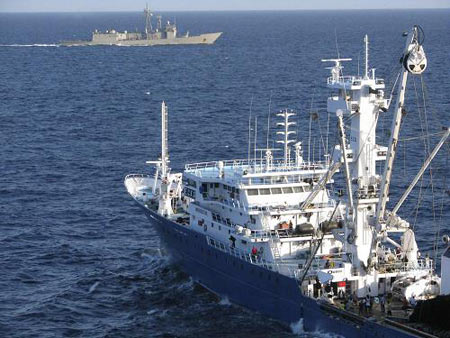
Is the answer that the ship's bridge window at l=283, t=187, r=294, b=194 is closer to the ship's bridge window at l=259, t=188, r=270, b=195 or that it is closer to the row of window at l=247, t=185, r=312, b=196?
Answer: the row of window at l=247, t=185, r=312, b=196

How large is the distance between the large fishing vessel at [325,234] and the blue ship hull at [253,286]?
0.07 metres

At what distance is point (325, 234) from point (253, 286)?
5.13 metres

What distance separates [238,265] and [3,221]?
24.9m

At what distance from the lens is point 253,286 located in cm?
5816

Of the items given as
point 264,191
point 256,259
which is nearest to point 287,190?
point 264,191

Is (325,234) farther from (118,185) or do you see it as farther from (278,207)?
(118,185)

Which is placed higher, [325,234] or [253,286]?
[325,234]

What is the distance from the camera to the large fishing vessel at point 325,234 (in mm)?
52281

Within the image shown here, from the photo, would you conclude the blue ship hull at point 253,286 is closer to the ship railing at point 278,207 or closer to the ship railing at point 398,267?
the ship railing at point 278,207

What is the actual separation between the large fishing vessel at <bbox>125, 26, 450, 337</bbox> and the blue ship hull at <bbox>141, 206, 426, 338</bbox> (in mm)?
69

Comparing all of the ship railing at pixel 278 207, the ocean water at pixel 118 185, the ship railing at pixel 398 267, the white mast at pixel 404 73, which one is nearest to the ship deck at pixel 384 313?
the ship railing at pixel 398 267

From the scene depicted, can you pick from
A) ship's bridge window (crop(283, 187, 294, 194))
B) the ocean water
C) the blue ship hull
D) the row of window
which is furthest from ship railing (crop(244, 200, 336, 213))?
the ocean water

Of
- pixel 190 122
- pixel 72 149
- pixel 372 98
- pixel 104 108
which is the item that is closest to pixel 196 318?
pixel 372 98

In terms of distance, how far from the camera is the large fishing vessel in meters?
52.3
